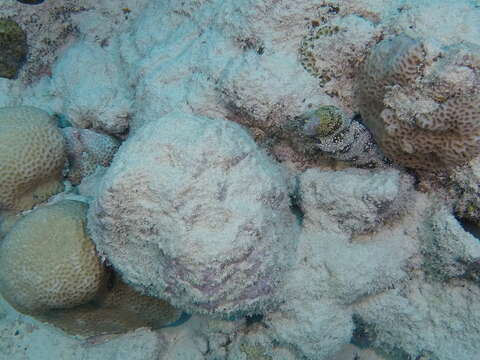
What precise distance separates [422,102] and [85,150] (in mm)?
3149

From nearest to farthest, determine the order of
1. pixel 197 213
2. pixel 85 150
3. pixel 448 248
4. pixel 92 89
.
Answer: pixel 197 213
pixel 448 248
pixel 85 150
pixel 92 89

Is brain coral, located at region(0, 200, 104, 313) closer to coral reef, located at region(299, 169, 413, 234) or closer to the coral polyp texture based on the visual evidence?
coral reef, located at region(299, 169, 413, 234)

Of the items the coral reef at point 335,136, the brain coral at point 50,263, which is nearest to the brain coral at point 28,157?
the brain coral at point 50,263

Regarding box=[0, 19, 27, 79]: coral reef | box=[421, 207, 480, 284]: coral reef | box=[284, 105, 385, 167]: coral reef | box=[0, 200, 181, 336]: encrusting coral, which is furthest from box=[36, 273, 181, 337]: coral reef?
box=[0, 19, 27, 79]: coral reef

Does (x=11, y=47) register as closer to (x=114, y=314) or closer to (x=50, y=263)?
(x=50, y=263)

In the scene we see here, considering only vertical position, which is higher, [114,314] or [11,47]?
[11,47]

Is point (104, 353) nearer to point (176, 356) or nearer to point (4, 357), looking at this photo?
point (176, 356)

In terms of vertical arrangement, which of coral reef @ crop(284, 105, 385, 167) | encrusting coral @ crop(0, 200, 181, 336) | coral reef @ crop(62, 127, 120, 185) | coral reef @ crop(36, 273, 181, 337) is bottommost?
coral reef @ crop(36, 273, 181, 337)

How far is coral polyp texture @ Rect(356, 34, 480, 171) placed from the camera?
2.51 m

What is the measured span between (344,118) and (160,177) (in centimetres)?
140

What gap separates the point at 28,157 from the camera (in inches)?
138

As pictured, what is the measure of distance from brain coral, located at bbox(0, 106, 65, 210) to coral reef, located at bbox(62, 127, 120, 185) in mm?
133

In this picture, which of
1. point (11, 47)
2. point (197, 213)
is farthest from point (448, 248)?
point (11, 47)

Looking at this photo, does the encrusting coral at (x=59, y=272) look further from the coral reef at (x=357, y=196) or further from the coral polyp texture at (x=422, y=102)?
the coral polyp texture at (x=422, y=102)
